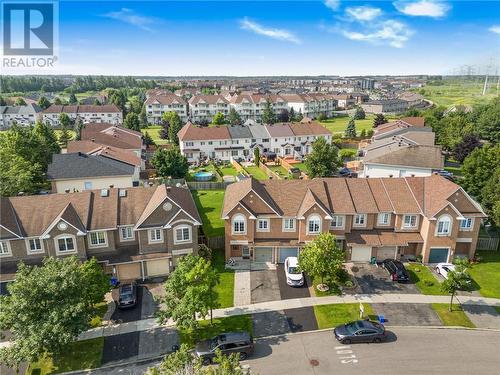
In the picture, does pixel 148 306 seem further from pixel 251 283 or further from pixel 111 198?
pixel 111 198

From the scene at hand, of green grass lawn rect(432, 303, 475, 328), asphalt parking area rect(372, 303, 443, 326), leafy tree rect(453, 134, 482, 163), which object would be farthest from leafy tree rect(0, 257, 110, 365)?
leafy tree rect(453, 134, 482, 163)

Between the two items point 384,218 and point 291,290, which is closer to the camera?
point 291,290

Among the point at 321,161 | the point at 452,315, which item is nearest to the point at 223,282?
the point at 452,315

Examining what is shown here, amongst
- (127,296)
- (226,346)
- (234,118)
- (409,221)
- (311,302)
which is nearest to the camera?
(226,346)

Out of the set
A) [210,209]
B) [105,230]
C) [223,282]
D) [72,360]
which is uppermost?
[105,230]

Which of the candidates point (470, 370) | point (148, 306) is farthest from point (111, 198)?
point (470, 370)

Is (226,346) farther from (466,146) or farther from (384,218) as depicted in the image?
(466,146)

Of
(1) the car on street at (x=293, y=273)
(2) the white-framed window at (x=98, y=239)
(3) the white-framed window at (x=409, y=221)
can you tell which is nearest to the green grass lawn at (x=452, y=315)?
(3) the white-framed window at (x=409, y=221)
